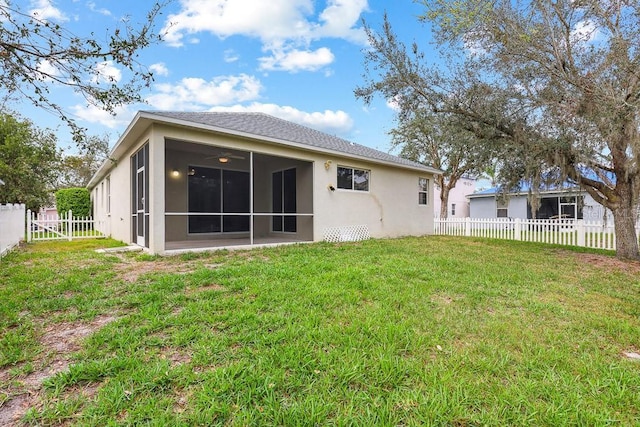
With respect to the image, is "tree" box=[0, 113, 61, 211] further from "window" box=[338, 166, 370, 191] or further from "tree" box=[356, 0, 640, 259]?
"tree" box=[356, 0, 640, 259]

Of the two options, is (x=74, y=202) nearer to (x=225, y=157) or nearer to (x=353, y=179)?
(x=225, y=157)

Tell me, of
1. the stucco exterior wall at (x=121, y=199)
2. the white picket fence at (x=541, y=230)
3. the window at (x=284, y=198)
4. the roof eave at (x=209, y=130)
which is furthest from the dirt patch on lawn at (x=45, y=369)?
the white picket fence at (x=541, y=230)

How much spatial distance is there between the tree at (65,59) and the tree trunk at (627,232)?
10.2m

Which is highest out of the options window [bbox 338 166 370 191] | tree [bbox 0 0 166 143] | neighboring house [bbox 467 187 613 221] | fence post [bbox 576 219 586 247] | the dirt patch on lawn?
tree [bbox 0 0 166 143]

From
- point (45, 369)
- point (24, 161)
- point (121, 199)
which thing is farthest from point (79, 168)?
point (45, 369)

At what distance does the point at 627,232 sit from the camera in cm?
747

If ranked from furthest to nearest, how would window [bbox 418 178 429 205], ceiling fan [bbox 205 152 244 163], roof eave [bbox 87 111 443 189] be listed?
1. window [bbox 418 178 429 205]
2. ceiling fan [bbox 205 152 244 163]
3. roof eave [bbox 87 111 443 189]

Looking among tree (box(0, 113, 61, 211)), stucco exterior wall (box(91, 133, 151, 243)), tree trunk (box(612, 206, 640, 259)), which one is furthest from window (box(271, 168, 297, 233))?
tree (box(0, 113, 61, 211))

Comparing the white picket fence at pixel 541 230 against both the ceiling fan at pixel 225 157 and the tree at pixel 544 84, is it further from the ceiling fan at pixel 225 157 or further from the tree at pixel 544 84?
the ceiling fan at pixel 225 157

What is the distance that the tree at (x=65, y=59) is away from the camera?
10.7 feet

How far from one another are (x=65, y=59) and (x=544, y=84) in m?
8.63

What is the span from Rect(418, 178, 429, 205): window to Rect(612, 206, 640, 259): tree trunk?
20.2ft

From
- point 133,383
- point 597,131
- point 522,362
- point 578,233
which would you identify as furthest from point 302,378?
point 578,233

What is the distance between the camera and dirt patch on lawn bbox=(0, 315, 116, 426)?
1.83 metres
